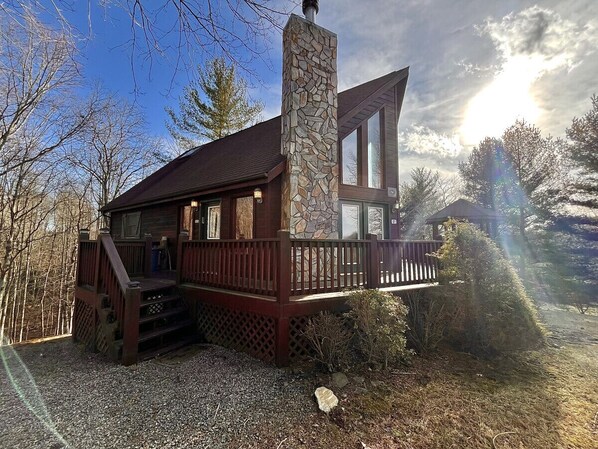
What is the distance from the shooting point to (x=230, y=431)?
274 cm

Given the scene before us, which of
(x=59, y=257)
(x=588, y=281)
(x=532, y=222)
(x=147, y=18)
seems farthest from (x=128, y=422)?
(x=532, y=222)

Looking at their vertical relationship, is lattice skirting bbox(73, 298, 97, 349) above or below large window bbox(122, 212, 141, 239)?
below

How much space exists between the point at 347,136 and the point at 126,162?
1300cm

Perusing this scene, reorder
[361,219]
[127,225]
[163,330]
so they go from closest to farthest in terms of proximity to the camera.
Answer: [163,330], [361,219], [127,225]

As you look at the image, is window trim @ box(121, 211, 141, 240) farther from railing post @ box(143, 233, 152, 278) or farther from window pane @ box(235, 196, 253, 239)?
window pane @ box(235, 196, 253, 239)

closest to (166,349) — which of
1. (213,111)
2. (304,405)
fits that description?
Answer: (304,405)

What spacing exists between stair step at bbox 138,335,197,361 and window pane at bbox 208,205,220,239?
340 cm

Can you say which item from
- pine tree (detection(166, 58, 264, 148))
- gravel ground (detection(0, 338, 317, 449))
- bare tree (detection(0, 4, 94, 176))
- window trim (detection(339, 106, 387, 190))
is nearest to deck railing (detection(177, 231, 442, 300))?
gravel ground (detection(0, 338, 317, 449))

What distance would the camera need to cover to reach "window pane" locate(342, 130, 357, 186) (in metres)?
7.99

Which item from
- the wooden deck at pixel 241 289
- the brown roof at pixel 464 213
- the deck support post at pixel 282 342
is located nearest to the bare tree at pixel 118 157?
the wooden deck at pixel 241 289

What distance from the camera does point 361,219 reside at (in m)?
8.13

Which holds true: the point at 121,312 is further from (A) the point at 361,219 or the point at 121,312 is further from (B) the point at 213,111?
(B) the point at 213,111

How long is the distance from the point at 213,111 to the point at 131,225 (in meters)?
9.70

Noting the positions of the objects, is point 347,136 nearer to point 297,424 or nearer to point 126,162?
point 297,424
